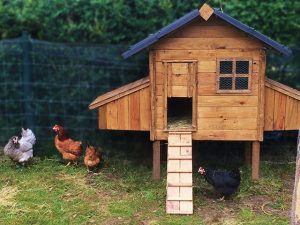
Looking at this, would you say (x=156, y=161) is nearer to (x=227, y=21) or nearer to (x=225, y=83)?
(x=225, y=83)

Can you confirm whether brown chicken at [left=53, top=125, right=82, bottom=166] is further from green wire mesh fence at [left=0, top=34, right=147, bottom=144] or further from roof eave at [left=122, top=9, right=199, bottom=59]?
roof eave at [left=122, top=9, right=199, bottom=59]

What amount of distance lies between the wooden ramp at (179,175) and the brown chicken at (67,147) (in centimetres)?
173

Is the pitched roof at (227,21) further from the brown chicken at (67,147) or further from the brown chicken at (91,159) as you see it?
the brown chicken at (67,147)

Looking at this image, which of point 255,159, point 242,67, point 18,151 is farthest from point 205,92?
point 18,151

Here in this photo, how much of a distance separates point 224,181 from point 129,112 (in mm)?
1733

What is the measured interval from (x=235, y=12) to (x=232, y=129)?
104 inches

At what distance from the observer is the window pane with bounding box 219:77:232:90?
7.91m

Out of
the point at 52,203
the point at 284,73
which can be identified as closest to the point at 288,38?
the point at 284,73

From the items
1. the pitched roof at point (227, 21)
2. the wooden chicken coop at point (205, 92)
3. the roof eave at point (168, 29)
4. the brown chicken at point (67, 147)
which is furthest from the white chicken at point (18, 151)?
the pitched roof at point (227, 21)

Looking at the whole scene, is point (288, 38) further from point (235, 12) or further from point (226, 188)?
point (226, 188)

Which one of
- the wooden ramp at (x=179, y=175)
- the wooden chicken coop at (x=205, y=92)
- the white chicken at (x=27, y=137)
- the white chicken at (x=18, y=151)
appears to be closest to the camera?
the wooden ramp at (x=179, y=175)

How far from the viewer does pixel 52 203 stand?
762 cm

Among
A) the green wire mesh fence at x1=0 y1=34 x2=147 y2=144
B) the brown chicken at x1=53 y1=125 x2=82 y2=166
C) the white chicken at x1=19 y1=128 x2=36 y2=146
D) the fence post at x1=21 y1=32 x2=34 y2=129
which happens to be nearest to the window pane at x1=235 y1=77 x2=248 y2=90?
the green wire mesh fence at x1=0 y1=34 x2=147 y2=144

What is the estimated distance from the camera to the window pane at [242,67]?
786 centimetres
